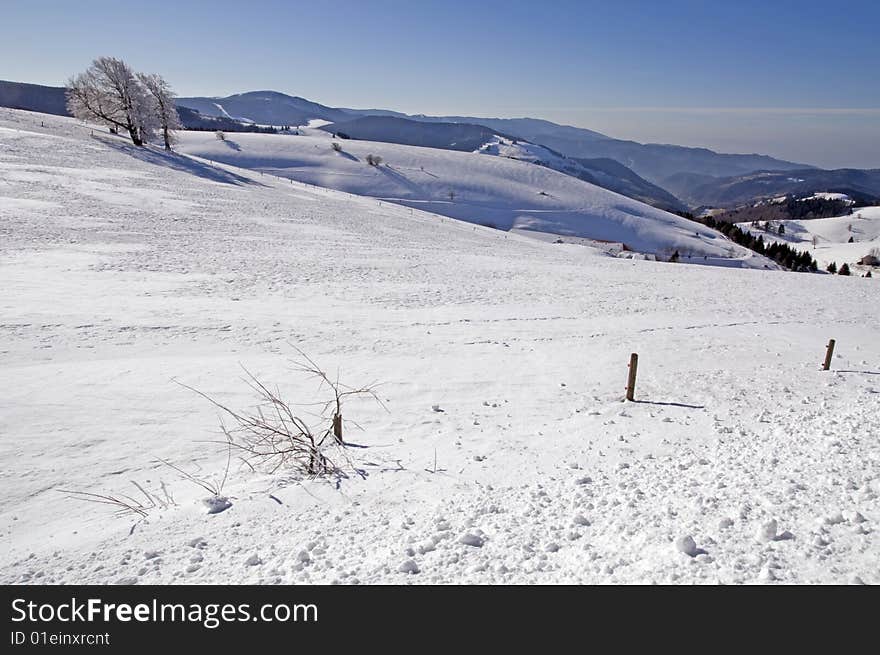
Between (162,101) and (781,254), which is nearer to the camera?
(162,101)

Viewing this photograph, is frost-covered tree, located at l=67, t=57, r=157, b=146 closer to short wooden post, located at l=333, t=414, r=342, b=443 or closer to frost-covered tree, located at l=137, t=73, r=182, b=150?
frost-covered tree, located at l=137, t=73, r=182, b=150

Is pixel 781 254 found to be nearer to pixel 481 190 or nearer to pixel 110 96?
pixel 481 190

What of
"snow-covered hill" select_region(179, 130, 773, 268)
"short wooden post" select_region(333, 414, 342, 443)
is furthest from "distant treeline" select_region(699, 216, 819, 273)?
"short wooden post" select_region(333, 414, 342, 443)

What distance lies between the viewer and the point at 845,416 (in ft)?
28.9

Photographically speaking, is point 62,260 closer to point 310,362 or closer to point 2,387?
point 2,387

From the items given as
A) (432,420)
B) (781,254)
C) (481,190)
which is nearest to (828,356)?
(432,420)

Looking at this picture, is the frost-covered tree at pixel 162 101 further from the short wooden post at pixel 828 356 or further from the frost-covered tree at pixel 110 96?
the short wooden post at pixel 828 356

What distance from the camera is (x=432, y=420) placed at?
29.3 ft

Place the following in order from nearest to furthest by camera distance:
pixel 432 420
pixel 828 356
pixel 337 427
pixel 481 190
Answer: pixel 337 427, pixel 432 420, pixel 828 356, pixel 481 190

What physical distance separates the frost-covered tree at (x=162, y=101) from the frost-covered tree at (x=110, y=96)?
9.40 ft

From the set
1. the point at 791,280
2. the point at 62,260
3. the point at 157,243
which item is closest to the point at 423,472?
the point at 62,260

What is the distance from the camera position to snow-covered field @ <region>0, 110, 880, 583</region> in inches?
185

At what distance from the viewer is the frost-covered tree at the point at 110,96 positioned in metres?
51.9

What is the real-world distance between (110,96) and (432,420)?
6452cm
